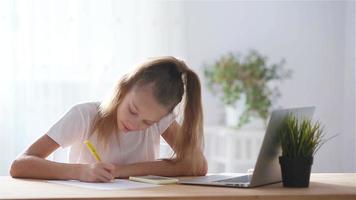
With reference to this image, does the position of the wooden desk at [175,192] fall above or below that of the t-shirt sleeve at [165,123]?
below

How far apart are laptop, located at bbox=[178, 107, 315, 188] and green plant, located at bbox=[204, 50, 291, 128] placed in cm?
193

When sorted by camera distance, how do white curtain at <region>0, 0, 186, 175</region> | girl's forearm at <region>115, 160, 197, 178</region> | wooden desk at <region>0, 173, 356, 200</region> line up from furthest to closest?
1. white curtain at <region>0, 0, 186, 175</region>
2. girl's forearm at <region>115, 160, 197, 178</region>
3. wooden desk at <region>0, 173, 356, 200</region>

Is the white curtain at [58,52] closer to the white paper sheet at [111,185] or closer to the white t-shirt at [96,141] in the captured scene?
the white t-shirt at [96,141]

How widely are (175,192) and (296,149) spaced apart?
33 centimetres

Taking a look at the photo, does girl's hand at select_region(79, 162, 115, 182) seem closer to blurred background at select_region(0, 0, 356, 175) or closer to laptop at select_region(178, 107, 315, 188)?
laptop at select_region(178, 107, 315, 188)

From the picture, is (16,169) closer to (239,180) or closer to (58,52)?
(239,180)

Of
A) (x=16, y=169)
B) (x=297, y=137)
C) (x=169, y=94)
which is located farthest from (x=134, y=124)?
(x=297, y=137)

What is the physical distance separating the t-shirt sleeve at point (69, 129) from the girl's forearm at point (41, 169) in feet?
0.40

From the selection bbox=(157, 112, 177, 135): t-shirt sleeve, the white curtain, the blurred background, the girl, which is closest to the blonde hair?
the girl

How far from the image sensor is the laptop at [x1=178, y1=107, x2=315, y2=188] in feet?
4.60

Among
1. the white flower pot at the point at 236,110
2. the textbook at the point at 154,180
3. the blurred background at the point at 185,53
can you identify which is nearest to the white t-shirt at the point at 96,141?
the textbook at the point at 154,180

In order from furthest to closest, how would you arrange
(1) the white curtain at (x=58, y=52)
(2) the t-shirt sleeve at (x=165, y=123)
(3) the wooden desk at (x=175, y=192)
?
(1) the white curtain at (x=58, y=52)
(2) the t-shirt sleeve at (x=165, y=123)
(3) the wooden desk at (x=175, y=192)

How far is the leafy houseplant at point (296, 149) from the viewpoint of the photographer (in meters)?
1.44

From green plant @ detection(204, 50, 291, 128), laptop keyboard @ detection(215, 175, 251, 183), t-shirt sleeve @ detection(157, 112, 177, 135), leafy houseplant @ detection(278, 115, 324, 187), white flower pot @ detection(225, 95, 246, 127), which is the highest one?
green plant @ detection(204, 50, 291, 128)
